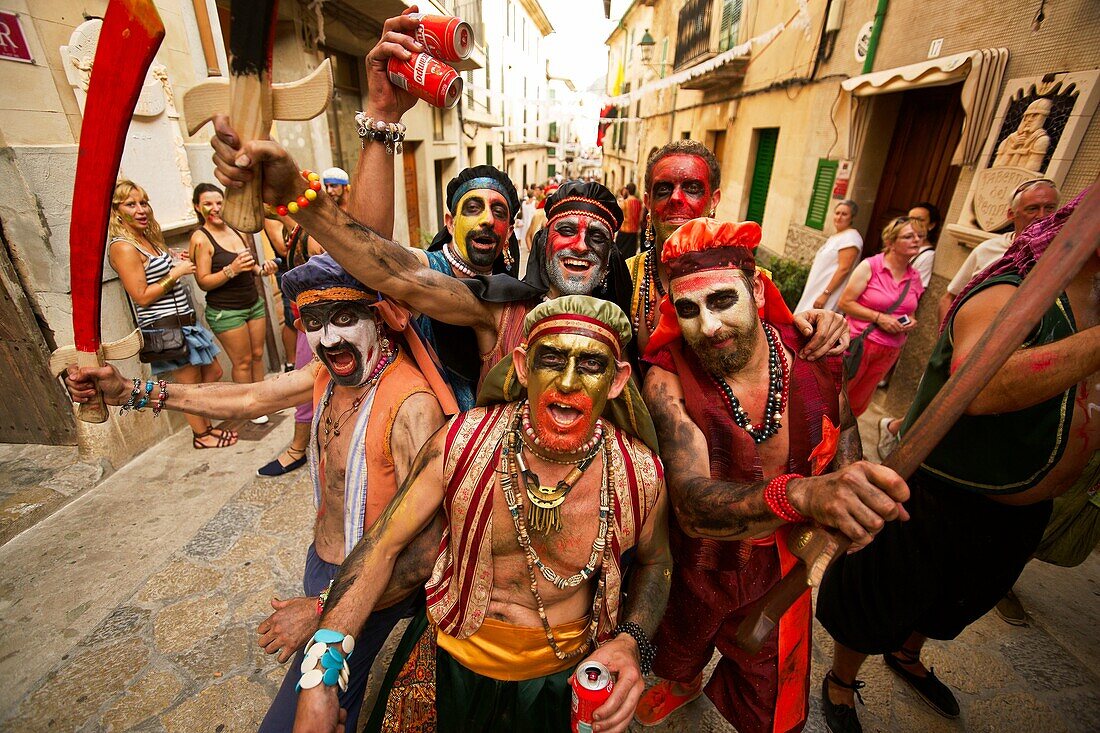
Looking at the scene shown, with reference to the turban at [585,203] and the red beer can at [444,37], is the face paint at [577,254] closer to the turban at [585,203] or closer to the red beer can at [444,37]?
the turban at [585,203]

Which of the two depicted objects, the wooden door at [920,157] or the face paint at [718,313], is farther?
the wooden door at [920,157]

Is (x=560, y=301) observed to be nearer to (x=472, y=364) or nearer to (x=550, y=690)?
(x=472, y=364)

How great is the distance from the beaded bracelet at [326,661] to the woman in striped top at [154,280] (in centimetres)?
330

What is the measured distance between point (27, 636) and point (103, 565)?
1.71 ft

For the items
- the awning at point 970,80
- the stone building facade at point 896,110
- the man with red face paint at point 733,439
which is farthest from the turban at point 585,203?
the awning at point 970,80

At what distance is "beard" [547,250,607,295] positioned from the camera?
2234mm

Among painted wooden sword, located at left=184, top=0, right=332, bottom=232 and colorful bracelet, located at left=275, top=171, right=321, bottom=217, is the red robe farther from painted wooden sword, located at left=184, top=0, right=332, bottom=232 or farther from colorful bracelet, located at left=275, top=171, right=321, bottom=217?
painted wooden sword, located at left=184, top=0, right=332, bottom=232

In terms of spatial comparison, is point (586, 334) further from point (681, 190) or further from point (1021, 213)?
point (1021, 213)

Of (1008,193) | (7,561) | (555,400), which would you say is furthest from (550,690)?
(1008,193)

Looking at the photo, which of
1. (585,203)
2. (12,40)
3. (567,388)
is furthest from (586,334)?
(12,40)

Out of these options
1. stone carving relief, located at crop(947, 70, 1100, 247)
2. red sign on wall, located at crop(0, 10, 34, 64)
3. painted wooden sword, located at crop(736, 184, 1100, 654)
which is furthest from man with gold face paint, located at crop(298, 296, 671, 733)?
stone carving relief, located at crop(947, 70, 1100, 247)

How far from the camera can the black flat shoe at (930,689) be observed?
2.44 m

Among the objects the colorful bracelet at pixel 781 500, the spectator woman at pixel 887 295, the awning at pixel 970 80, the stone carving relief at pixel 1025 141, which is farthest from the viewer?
the awning at pixel 970 80

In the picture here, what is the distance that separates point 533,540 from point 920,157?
6.73 meters
